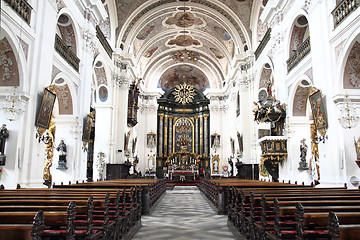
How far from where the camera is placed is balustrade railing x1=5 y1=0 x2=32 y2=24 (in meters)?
6.95

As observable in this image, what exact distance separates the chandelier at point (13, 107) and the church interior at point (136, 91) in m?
0.03

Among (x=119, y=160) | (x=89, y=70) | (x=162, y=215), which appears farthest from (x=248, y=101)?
(x=162, y=215)

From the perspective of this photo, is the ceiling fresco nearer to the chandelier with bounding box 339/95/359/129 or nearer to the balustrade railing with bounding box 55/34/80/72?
the balustrade railing with bounding box 55/34/80/72

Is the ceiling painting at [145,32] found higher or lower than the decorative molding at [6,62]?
higher

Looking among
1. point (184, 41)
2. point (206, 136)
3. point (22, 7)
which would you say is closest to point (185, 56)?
point (184, 41)

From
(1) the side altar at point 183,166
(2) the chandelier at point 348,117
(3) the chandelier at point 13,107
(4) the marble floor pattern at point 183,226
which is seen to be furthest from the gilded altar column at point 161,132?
(2) the chandelier at point 348,117

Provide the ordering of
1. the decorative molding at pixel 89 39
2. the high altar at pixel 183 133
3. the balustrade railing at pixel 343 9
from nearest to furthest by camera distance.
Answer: the balustrade railing at pixel 343 9 < the decorative molding at pixel 89 39 < the high altar at pixel 183 133

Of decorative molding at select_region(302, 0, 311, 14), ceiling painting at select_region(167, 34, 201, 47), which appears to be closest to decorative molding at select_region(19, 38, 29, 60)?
decorative molding at select_region(302, 0, 311, 14)

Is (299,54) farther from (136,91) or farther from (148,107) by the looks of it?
(148,107)

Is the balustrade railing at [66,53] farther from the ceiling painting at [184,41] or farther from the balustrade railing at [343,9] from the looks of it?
the ceiling painting at [184,41]

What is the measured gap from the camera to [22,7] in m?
7.36

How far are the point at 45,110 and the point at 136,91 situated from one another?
11641mm

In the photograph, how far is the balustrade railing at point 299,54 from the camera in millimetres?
9812

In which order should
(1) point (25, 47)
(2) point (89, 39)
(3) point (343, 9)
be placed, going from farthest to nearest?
(2) point (89, 39), (1) point (25, 47), (3) point (343, 9)
